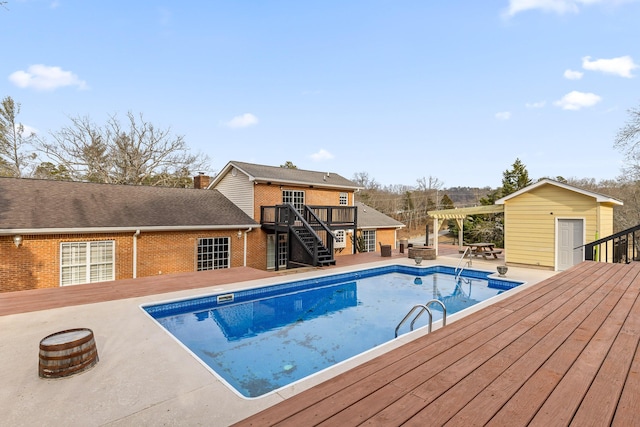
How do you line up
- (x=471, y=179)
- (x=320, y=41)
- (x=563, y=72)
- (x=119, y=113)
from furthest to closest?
(x=471, y=179) < (x=119, y=113) < (x=320, y=41) < (x=563, y=72)

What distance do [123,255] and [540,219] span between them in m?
16.0

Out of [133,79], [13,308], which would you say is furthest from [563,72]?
[133,79]

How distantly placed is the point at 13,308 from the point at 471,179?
169 ft

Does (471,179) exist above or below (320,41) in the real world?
below

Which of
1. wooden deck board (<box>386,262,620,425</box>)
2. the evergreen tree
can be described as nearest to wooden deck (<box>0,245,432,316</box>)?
wooden deck board (<box>386,262,620,425</box>)

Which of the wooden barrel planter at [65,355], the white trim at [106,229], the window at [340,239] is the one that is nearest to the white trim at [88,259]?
the white trim at [106,229]

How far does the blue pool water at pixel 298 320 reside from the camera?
561cm

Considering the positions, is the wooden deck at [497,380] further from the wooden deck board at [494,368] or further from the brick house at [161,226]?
the brick house at [161,226]

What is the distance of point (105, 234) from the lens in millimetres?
10648

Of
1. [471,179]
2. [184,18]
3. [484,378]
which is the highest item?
[184,18]

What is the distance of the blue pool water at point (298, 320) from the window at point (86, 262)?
4300 mm

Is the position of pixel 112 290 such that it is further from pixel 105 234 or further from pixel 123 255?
pixel 105 234

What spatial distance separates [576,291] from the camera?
15.4 feet

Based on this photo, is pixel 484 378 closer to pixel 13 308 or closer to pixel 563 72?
pixel 13 308
